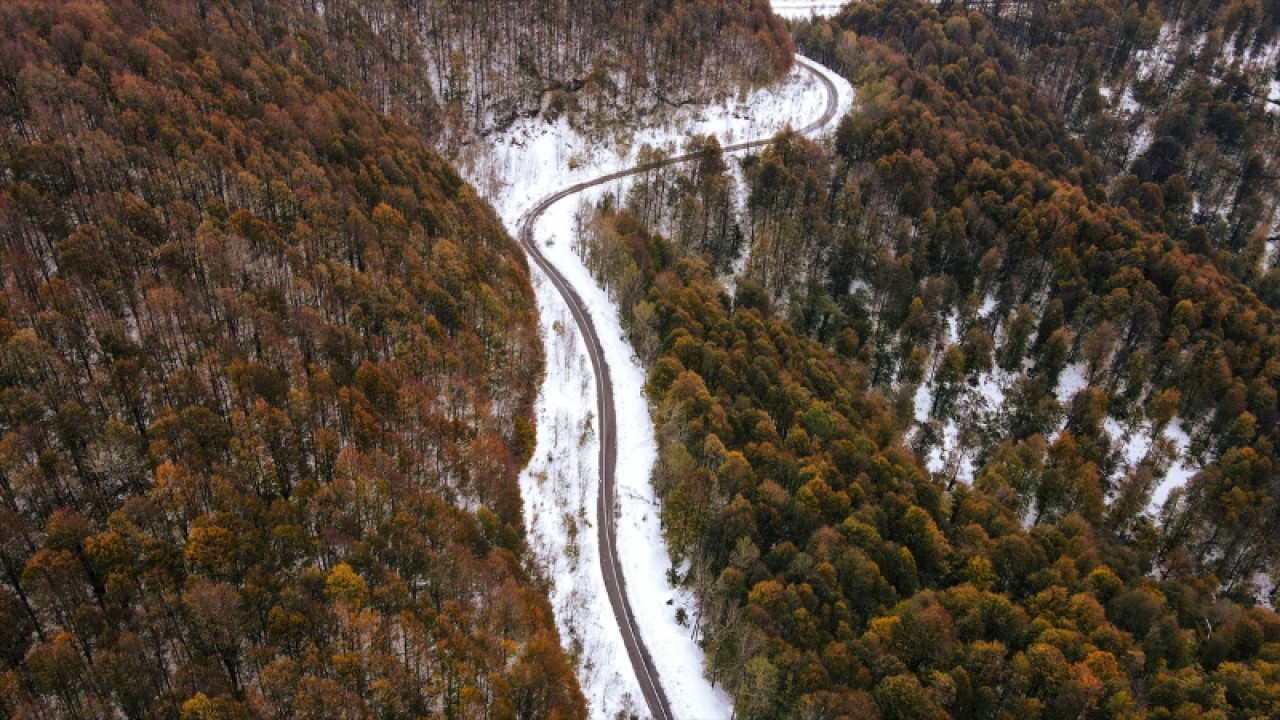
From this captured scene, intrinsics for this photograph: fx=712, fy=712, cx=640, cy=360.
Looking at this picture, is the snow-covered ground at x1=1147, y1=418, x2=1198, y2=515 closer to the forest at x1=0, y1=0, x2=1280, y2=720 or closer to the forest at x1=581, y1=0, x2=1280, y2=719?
the forest at x1=581, y1=0, x2=1280, y2=719

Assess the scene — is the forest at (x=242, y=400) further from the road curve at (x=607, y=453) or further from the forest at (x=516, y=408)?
the road curve at (x=607, y=453)

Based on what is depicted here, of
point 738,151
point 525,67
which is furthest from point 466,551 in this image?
point 525,67

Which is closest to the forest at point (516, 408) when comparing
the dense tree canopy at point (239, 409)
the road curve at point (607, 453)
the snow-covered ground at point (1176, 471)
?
the dense tree canopy at point (239, 409)

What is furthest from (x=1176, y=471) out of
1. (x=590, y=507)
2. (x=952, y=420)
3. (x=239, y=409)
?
(x=239, y=409)

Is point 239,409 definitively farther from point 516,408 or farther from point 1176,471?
point 1176,471

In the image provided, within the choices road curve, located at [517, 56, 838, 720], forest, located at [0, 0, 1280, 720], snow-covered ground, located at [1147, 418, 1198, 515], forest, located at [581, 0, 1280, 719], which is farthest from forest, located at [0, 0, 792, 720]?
snow-covered ground, located at [1147, 418, 1198, 515]
